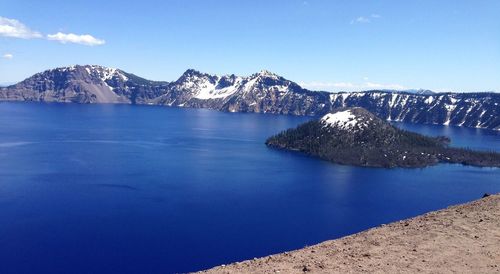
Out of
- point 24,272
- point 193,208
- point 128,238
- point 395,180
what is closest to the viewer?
point 24,272

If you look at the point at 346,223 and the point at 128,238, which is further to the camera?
the point at 346,223

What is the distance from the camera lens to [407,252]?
92.4 feet

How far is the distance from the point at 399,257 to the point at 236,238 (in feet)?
249

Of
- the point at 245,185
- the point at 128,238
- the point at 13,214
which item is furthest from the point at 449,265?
the point at 245,185

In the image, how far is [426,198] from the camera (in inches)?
5974

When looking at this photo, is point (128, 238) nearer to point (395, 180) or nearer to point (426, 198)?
point (426, 198)

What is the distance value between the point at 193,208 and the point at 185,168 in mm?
67619

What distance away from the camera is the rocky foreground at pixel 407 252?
2591 centimetres

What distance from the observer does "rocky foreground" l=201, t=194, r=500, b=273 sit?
85.0 feet

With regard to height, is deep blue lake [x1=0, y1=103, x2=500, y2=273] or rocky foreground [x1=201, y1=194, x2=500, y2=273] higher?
rocky foreground [x1=201, y1=194, x2=500, y2=273]

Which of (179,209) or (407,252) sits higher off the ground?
(407,252)

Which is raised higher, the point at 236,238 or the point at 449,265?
the point at 449,265

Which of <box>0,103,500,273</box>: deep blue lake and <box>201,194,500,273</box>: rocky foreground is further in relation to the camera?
<box>0,103,500,273</box>: deep blue lake

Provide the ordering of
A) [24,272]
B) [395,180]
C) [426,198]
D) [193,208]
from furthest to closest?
[395,180]
[426,198]
[193,208]
[24,272]
